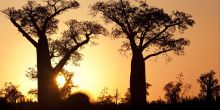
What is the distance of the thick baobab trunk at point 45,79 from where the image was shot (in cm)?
3038

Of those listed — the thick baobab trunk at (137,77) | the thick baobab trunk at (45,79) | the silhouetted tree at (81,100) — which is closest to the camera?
the silhouetted tree at (81,100)

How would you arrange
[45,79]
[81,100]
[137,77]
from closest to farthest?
1. [81,100]
2. [45,79]
3. [137,77]

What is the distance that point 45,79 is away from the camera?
3083 cm

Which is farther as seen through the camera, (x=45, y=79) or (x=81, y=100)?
(x=45, y=79)

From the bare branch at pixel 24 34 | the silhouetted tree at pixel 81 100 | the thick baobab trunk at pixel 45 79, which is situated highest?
the bare branch at pixel 24 34

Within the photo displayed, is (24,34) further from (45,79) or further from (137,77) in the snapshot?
(137,77)

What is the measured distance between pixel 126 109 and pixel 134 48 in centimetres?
1505

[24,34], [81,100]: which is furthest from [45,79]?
[81,100]

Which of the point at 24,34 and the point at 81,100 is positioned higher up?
the point at 24,34

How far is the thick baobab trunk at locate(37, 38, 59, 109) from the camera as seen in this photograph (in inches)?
1196

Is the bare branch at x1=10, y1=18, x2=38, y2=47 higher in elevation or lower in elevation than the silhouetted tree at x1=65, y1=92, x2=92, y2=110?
higher

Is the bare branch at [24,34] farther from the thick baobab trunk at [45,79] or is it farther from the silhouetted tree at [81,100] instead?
the silhouetted tree at [81,100]

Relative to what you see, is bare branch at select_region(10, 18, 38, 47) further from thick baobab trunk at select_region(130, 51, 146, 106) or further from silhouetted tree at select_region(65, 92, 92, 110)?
silhouetted tree at select_region(65, 92, 92, 110)

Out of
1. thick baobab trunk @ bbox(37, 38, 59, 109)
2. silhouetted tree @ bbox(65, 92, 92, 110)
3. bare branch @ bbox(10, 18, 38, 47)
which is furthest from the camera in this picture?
bare branch @ bbox(10, 18, 38, 47)
